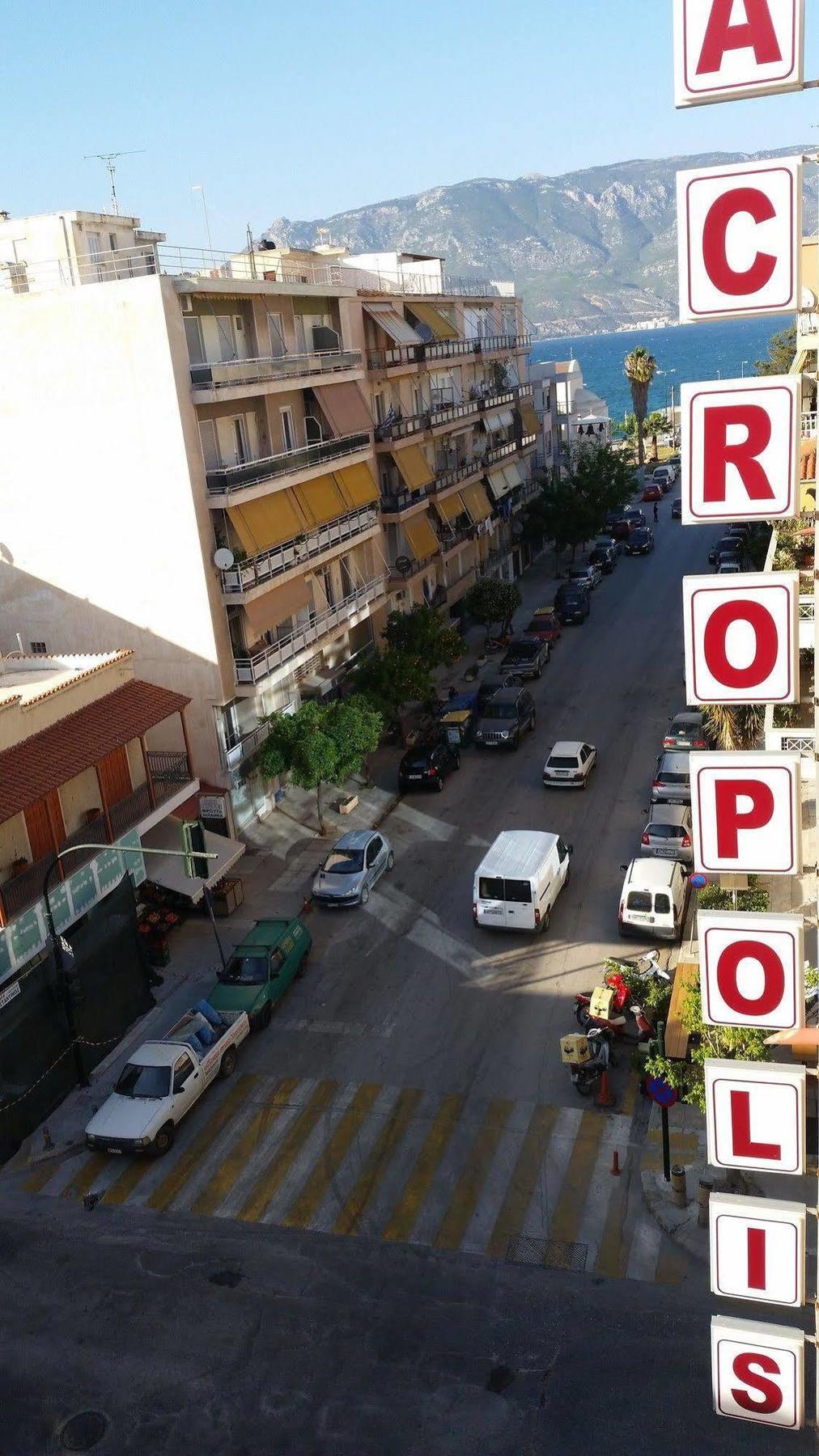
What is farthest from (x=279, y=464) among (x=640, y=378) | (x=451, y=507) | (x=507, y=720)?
(x=640, y=378)

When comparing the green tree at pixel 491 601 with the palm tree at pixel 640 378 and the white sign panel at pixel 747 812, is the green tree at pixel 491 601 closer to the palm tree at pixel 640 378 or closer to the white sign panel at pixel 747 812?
the white sign panel at pixel 747 812

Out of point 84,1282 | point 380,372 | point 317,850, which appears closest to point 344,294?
point 380,372

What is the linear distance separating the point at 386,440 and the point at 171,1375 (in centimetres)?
3355

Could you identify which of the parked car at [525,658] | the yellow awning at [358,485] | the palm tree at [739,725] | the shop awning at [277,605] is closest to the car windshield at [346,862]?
the shop awning at [277,605]

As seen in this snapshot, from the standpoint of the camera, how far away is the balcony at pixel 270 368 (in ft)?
98.7

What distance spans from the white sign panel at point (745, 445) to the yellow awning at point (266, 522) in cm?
2412

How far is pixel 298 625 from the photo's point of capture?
36.4 meters

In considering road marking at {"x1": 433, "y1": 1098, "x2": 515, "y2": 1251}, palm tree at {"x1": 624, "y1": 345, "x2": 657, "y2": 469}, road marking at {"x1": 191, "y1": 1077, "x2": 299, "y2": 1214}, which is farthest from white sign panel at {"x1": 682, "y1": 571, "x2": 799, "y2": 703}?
palm tree at {"x1": 624, "y1": 345, "x2": 657, "y2": 469}

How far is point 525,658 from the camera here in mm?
47656

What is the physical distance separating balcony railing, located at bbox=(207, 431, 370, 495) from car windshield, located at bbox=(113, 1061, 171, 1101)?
51.1 ft

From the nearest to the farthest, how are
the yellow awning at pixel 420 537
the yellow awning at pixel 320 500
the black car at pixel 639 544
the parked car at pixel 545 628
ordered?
1. the yellow awning at pixel 320 500
2. the yellow awning at pixel 420 537
3. the parked car at pixel 545 628
4. the black car at pixel 639 544

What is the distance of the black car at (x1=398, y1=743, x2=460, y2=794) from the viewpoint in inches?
1444

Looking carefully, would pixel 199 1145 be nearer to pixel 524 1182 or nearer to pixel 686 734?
pixel 524 1182

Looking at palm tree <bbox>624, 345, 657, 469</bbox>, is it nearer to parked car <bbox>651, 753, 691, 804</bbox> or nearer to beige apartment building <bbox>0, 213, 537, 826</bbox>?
beige apartment building <bbox>0, 213, 537, 826</bbox>
